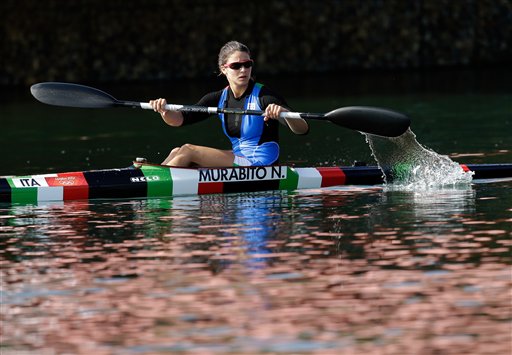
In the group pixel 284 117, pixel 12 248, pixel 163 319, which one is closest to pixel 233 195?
pixel 284 117

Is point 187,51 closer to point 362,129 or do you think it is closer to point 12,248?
point 362,129

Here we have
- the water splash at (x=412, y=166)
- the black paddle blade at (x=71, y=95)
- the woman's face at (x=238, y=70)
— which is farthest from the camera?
the black paddle blade at (x=71, y=95)

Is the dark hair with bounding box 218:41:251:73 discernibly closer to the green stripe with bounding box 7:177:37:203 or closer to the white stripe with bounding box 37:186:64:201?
the white stripe with bounding box 37:186:64:201

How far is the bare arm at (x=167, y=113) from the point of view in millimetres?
13297

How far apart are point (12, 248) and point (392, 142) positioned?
4.48 m

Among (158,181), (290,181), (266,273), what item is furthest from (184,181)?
(266,273)

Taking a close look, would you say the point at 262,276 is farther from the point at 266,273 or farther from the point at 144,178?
the point at 144,178

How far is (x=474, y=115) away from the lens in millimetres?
21328

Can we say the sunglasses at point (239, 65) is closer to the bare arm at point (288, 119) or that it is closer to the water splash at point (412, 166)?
the bare arm at point (288, 119)

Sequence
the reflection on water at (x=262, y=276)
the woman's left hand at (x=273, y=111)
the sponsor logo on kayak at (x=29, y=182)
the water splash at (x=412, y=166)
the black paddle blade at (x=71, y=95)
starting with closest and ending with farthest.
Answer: the reflection on water at (x=262, y=276) → the woman's left hand at (x=273, y=111) → the sponsor logo on kayak at (x=29, y=182) → the water splash at (x=412, y=166) → the black paddle blade at (x=71, y=95)

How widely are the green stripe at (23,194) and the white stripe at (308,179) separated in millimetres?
2248

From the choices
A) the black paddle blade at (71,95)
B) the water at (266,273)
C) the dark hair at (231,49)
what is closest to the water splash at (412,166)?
the water at (266,273)

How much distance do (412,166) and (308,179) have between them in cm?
101

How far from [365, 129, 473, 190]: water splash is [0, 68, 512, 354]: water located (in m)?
0.15
